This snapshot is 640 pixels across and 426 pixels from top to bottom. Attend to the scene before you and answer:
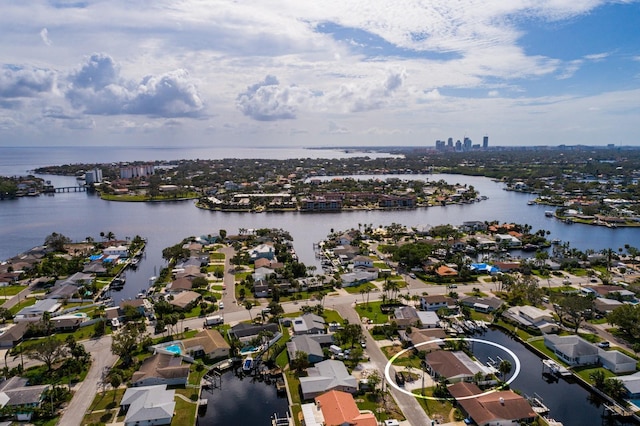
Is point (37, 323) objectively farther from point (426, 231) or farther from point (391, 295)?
point (426, 231)

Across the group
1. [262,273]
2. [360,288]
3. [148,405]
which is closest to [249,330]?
[148,405]

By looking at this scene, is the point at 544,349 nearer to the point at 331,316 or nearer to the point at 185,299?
the point at 331,316

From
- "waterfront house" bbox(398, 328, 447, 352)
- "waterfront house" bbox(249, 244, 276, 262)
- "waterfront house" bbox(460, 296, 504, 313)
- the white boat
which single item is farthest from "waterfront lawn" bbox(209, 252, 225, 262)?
"waterfront house" bbox(460, 296, 504, 313)

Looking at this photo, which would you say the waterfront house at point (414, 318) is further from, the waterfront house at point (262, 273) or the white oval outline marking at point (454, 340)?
the waterfront house at point (262, 273)

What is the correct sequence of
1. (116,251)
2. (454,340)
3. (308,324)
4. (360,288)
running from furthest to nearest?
(116,251)
(360,288)
(308,324)
(454,340)

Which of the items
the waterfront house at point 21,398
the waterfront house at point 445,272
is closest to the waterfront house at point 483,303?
the waterfront house at point 445,272

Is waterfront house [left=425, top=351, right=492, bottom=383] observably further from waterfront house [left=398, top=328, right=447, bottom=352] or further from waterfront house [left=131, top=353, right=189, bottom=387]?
waterfront house [left=131, top=353, right=189, bottom=387]

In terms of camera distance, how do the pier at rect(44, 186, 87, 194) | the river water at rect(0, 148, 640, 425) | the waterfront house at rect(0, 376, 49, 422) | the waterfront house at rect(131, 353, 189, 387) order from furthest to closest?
the pier at rect(44, 186, 87, 194) < the river water at rect(0, 148, 640, 425) < the waterfront house at rect(131, 353, 189, 387) < the waterfront house at rect(0, 376, 49, 422)
